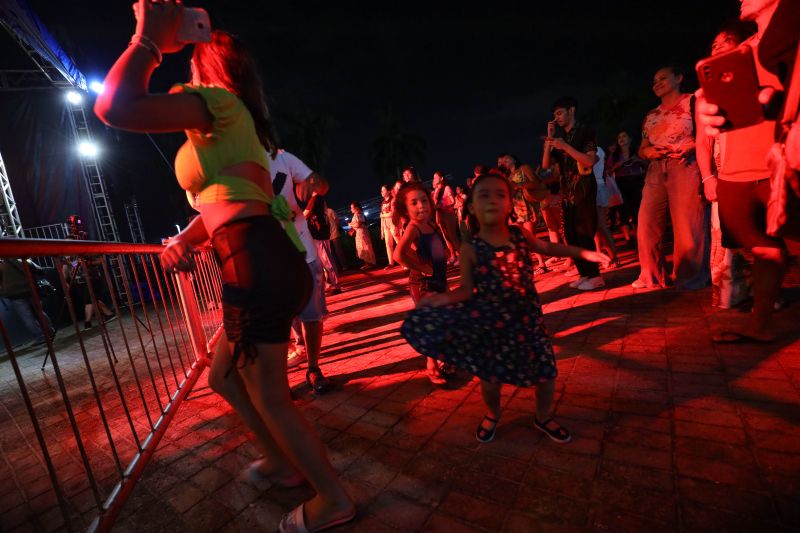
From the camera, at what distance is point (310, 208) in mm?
4301

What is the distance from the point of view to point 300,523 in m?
1.62

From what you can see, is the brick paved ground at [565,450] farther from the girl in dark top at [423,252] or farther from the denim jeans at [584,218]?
the denim jeans at [584,218]

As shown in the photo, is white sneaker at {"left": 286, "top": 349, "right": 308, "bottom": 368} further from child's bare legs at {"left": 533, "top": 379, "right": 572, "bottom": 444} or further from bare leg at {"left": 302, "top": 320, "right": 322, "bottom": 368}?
child's bare legs at {"left": 533, "top": 379, "right": 572, "bottom": 444}

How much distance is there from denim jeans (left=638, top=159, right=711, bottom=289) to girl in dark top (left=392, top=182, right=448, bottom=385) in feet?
9.69

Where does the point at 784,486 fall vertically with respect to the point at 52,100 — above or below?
below

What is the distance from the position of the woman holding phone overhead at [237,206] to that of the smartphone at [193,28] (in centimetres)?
2

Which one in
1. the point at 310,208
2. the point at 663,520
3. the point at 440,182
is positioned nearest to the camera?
the point at 663,520

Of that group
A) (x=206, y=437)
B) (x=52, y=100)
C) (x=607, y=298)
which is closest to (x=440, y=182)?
(x=607, y=298)

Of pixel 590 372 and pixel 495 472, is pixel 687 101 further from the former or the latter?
pixel 495 472

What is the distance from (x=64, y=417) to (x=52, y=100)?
1395 cm

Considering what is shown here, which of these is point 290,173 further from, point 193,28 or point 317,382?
point 317,382

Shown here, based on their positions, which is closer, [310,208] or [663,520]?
[663,520]

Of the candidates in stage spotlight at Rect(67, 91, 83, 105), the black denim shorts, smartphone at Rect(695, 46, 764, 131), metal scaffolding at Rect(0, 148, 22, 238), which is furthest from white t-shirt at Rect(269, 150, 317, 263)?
stage spotlight at Rect(67, 91, 83, 105)

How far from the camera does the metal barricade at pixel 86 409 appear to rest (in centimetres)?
181
